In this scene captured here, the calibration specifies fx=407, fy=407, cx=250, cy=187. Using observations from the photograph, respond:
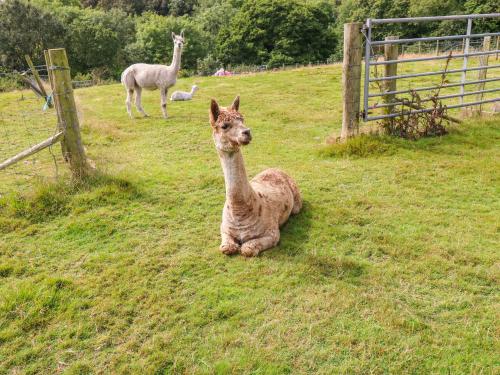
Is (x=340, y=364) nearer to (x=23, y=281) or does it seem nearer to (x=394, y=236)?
(x=394, y=236)

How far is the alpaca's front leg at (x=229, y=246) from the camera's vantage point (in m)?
4.36

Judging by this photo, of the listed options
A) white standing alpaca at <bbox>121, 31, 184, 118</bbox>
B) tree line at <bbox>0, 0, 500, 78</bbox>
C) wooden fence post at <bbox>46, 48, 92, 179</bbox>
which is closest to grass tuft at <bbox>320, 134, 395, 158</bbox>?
wooden fence post at <bbox>46, 48, 92, 179</bbox>

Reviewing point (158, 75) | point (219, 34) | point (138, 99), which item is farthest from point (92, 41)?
point (158, 75)

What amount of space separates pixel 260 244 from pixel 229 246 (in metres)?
0.33

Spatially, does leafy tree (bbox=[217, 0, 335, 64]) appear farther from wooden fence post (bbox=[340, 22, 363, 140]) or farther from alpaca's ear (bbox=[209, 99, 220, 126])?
alpaca's ear (bbox=[209, 99, 220, 126])

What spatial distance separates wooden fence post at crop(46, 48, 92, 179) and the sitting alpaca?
9.45 feet

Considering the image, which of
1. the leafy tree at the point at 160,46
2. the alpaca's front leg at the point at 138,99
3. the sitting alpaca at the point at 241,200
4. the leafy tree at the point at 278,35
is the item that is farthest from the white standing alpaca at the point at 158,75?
the leafy tree at the point at 160,46

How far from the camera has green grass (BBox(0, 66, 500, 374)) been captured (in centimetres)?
308

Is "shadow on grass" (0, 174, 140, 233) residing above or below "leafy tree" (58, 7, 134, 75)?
below

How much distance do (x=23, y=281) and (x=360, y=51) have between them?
633cm

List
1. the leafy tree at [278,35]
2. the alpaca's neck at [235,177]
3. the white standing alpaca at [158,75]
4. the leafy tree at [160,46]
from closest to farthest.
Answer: the alpaca's neck at [235,177] → the white standing alpaca at [158,75] → the leafy tree at [278,35] → the leafy tree at [160,46]

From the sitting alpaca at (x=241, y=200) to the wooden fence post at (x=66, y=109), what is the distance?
2881 mm

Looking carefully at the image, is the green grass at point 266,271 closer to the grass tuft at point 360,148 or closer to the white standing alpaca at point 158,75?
the grass tuft at point 360,148

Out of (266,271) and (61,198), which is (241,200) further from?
(61,198)
